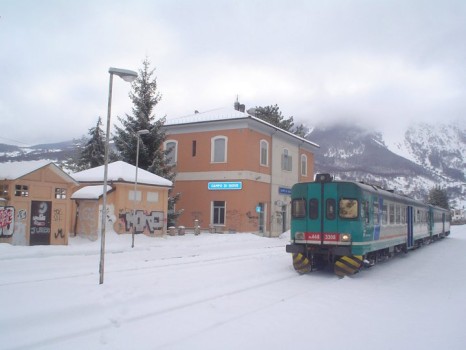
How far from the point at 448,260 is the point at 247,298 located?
13.6 meters

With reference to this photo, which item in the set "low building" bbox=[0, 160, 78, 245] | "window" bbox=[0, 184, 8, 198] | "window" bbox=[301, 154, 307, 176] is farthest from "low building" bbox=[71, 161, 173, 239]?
"window" bbox=[301, 154, 307, 176]

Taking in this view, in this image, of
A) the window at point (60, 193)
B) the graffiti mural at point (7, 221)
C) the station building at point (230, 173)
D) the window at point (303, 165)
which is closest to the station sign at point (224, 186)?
the station building at point (230, 173)

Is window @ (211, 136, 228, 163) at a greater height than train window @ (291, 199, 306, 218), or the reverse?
window @ (211, 136, 228, 163)

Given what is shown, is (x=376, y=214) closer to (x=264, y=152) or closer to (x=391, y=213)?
(x=391, y=213)

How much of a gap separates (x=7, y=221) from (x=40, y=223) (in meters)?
1.55

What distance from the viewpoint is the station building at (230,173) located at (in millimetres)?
32938

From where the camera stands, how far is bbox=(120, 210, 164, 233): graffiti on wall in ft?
80.4

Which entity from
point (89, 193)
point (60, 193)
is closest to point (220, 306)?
point (60, 193)

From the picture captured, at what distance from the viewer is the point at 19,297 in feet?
30.5

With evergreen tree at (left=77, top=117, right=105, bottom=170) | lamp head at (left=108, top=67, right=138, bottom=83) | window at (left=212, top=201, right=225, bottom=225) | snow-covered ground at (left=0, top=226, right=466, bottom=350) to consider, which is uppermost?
evergreen tree at (left=77, top=117, right=105, bottom=170)

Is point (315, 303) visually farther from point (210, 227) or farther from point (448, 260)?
point (210, 227)

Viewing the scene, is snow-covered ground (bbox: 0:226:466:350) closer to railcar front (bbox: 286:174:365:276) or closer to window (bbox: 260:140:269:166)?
railcar front (bbox: 286:174:365:276)

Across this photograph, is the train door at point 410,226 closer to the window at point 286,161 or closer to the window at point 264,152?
the window at point 264,152

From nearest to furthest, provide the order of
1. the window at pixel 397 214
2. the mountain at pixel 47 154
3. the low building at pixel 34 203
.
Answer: the low building at pixel 34 203 < the window at pixel 397 214 < the mountain at pixel 47 154
